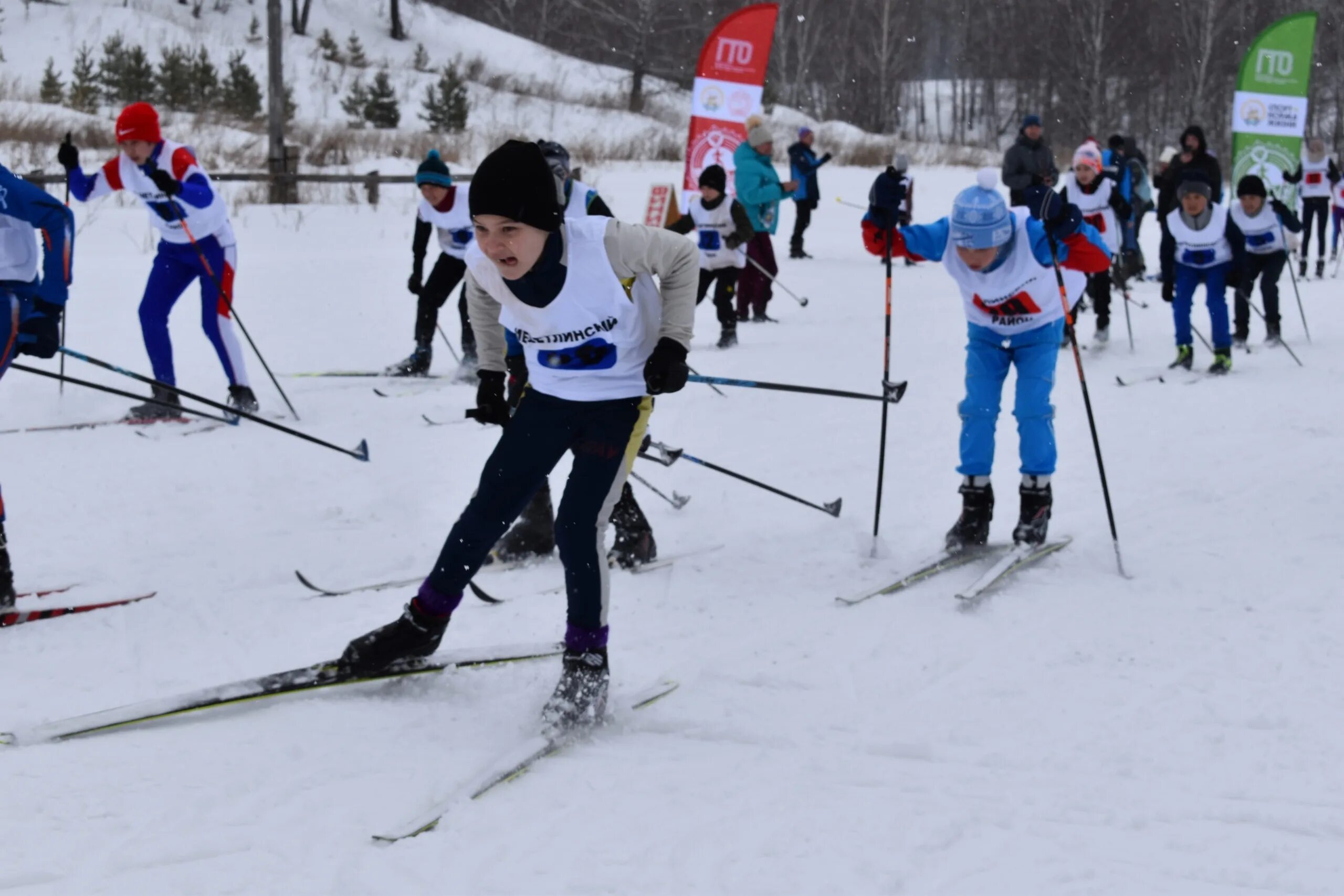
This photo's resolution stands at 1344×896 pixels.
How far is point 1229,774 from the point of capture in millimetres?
2873

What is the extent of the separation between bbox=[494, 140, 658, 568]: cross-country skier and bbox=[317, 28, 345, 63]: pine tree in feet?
97.8

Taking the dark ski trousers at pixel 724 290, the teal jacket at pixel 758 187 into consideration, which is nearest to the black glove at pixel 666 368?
the dark ski trousers at pixel 724 290

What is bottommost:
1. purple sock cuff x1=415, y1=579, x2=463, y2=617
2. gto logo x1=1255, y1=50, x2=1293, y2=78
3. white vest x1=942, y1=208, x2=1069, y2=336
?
purple sock cuff x1=415, y1=579, x2=463, y2=617

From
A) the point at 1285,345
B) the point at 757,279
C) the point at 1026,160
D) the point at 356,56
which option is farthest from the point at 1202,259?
the point at 356,56

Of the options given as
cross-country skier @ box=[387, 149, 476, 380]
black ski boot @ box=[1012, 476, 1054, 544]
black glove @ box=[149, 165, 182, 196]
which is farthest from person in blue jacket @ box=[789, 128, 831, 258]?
black ski boot @ box=[1012, 476, 1054, 544]

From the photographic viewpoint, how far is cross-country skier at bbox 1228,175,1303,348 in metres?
9.23

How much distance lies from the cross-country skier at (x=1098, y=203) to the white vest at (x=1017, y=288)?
5.30 m

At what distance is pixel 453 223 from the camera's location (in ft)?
24.7

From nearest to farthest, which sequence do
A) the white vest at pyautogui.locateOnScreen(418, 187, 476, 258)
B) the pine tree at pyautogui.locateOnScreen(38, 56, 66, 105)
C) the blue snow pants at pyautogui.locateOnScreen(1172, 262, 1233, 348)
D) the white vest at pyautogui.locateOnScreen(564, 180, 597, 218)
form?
the white vest at pyautogui.locateOnScreen(564, 180, 597, 218), the white vest at pyautogui.locateOnScreen(418, 187, 476, 258), the blue snow pants at pyautogui.locateOnScreen(1172, 262, 1233, 348), the pine tree at pyautogui.locateOnScreen(38, 56, 66, 105)

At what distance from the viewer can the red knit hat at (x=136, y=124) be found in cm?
634

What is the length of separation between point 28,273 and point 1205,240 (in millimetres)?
7404

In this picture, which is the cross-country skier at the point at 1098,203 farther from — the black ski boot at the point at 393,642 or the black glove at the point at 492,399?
the black ski boot at the point at 393,642

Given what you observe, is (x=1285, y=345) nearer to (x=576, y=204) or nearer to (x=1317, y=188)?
(x=1317, y=188)

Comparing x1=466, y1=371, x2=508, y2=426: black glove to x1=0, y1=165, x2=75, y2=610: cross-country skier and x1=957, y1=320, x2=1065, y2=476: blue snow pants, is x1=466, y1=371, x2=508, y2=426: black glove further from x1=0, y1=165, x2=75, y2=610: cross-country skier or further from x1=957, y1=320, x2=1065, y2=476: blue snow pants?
x1=957, y1=320, x2=1065, y2=476: blue snow pants
